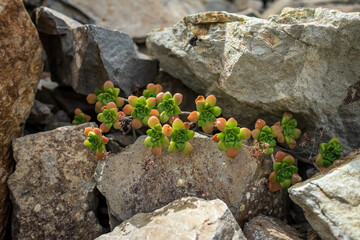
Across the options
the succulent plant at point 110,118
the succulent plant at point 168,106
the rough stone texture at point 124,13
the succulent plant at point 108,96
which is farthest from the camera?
the rough stone texture at point 124,13

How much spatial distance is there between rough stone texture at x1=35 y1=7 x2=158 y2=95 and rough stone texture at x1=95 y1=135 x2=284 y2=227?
0.94 m

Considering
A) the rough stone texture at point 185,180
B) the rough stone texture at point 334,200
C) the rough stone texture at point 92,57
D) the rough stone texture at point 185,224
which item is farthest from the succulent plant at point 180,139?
the rough stone texture at point 92,57

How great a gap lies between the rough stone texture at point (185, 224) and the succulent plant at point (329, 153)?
982 millimetres

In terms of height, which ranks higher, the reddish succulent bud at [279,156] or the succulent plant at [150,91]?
the succulent plant at [150,91]

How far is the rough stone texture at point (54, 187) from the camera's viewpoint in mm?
2789

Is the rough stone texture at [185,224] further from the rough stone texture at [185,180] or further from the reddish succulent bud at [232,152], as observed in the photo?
the reddish succulent bud at [232,152]

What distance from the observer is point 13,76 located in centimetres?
303

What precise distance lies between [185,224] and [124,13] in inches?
137

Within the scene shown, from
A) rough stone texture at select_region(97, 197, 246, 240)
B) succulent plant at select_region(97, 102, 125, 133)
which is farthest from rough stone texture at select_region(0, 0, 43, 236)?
rough stone texture at select_region(97, 197, 246, 240)

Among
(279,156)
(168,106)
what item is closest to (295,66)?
(279,156)

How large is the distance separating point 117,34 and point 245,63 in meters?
1.36

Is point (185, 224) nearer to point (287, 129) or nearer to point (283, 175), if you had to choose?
point (283, 175)

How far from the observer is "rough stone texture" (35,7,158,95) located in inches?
134

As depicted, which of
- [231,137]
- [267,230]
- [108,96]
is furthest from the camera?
[108,96]
